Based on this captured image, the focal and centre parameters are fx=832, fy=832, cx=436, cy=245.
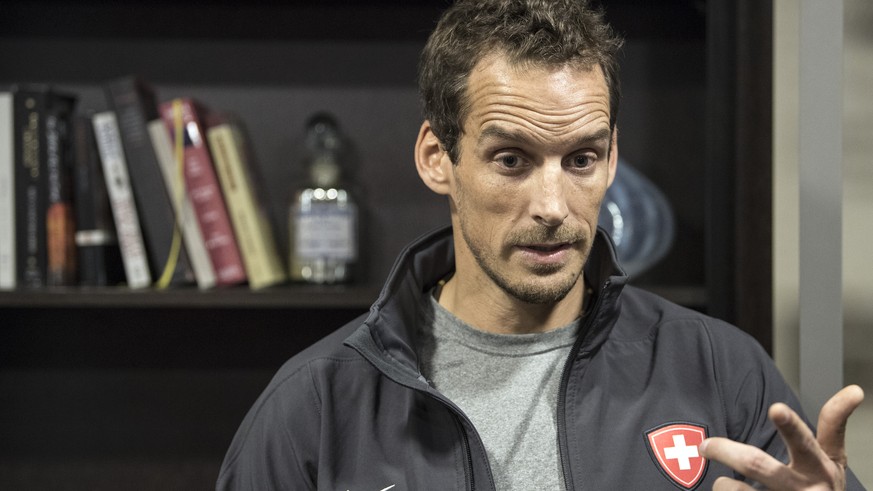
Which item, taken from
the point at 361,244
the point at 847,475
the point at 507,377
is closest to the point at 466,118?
the point at 507,377

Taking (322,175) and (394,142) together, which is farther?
(394,142)

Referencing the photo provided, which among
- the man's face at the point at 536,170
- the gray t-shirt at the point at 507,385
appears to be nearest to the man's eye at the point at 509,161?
the man's face at the point at 536,170

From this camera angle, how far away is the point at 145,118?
145 cm

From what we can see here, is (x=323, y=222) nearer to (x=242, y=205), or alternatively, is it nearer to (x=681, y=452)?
(x=242, y=205)

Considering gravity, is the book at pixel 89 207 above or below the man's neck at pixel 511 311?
above

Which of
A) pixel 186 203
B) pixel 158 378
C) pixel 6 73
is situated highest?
pixel 6 73

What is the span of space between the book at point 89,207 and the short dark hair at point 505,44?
679 millimetres

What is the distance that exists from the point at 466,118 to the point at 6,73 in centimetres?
114

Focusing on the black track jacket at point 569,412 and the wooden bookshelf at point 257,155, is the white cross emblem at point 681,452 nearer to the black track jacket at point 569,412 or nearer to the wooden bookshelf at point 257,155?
the black track jacket at point 569,412

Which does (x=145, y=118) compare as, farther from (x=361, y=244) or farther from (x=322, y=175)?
(x=361, y=244)

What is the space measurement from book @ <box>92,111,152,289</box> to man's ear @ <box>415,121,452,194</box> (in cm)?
60

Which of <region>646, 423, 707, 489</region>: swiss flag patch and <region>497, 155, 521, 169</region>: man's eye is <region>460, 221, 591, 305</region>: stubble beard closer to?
<region>497, 155, 521, 169</region>: man's eye

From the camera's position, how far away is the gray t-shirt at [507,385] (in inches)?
37.5

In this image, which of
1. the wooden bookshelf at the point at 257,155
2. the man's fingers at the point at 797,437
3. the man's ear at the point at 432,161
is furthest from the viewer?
the wooden bookshelf at the point at 257,155
